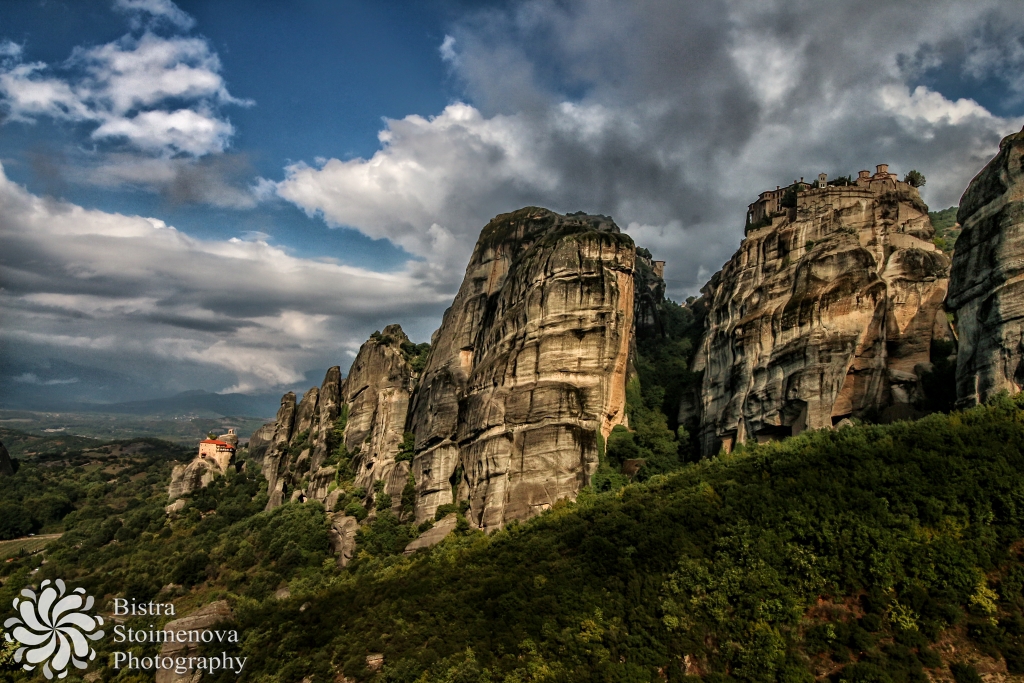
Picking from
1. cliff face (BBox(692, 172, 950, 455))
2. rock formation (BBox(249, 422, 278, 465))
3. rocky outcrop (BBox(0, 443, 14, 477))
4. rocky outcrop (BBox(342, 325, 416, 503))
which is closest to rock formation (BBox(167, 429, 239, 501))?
rock formation (BBox(249, 422, 278, 465))

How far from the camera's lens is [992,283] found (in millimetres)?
25219

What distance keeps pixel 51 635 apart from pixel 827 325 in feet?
139

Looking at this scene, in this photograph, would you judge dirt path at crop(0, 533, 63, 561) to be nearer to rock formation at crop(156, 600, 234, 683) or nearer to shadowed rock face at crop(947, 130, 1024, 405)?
rock formation at crop(156, 600, 234, 683)

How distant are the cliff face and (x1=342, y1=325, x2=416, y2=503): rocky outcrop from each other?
21.8m

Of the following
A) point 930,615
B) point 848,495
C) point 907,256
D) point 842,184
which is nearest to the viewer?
point 930,615

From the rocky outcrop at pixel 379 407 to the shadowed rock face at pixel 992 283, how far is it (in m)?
32.0

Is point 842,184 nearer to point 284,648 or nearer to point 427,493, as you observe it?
point 427,493

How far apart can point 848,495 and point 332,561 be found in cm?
2949

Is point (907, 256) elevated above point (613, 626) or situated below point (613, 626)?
above

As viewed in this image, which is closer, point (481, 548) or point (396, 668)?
point (396, 668)

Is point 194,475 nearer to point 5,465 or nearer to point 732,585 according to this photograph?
point 5,465

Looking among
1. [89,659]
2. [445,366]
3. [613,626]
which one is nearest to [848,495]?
[613,626]

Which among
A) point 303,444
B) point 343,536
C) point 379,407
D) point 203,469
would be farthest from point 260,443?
point 343,536

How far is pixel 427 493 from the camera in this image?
37812mm
